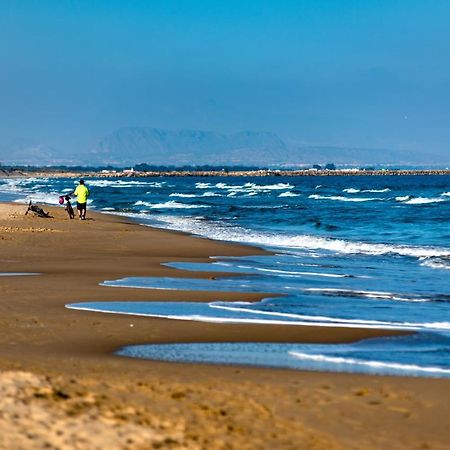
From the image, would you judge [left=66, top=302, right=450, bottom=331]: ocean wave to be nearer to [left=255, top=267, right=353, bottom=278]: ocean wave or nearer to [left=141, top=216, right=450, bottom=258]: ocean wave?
[left=255, top=267, right=353, bottom=278]: ocean wave

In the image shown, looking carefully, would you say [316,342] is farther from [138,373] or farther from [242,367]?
[138,373]

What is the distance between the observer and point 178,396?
264 inches

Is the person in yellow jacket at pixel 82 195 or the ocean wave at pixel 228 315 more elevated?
the person in yellow jacket at pixel 82 195

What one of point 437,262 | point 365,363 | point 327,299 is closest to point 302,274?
point 327,299

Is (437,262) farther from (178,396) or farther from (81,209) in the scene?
(81,209)

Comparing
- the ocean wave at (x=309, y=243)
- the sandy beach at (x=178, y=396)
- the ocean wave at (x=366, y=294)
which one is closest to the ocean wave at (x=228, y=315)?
the sandy beach at (x=178, y=396)

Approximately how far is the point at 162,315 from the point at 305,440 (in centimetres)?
557

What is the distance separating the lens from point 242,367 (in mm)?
8008

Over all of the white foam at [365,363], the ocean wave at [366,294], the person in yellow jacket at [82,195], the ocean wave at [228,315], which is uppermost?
the person in yellow jacket at [82,195]

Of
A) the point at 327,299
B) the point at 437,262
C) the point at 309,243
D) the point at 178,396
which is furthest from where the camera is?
the point at 309,243

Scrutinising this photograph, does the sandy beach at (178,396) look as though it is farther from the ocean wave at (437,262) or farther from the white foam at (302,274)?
the ocean wave at (437,262)

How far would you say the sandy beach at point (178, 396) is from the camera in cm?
562

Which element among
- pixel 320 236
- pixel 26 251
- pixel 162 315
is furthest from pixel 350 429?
pixel 320 236

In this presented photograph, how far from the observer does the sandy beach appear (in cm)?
562
